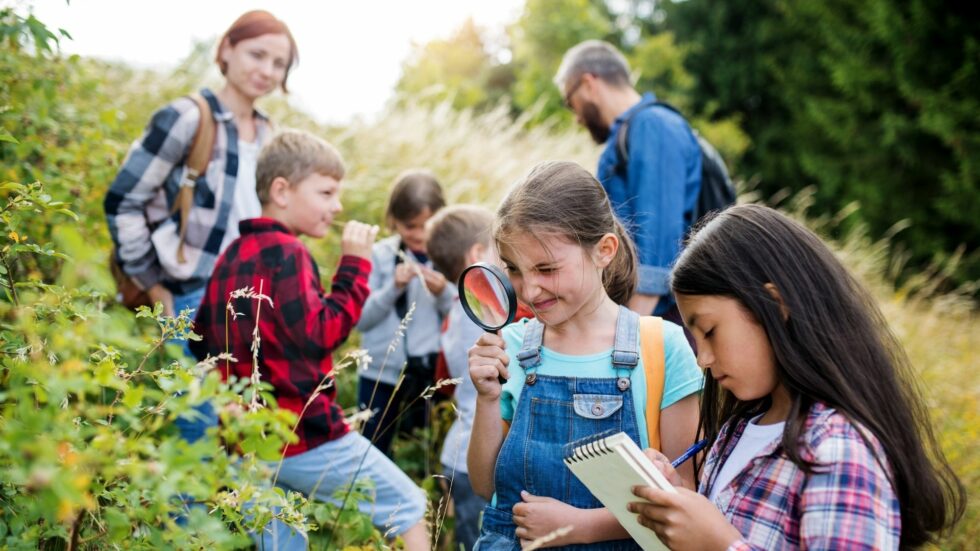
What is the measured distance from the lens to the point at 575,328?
2.23 metres

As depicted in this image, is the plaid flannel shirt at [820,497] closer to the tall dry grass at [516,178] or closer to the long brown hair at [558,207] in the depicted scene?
the long brown hair at [558,207]

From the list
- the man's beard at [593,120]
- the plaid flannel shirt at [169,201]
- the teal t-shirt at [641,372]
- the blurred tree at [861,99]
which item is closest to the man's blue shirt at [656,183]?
the man's beard at [593,120]

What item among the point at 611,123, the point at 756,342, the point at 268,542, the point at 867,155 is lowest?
the point at 268,542

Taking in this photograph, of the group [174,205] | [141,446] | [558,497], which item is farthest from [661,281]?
[141,446]

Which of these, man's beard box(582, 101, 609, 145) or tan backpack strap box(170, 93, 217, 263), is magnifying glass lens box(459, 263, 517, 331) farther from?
man's beard box(582, 101, 609, 145)

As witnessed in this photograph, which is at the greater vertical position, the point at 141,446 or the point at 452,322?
the point at 141,446

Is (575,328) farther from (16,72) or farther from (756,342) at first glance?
(16,72)

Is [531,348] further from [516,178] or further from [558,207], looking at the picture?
[516,178]

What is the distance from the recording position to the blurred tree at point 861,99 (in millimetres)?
11141

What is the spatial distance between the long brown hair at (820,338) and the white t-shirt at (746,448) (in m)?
0.08

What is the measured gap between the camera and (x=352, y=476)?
2.64 m

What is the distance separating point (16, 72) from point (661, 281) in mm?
2977

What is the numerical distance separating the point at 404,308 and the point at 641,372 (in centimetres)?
200

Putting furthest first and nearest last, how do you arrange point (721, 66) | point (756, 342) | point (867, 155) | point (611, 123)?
point (721, 66)
point (867, 155)
point (611, 123)
point (756, 342)
